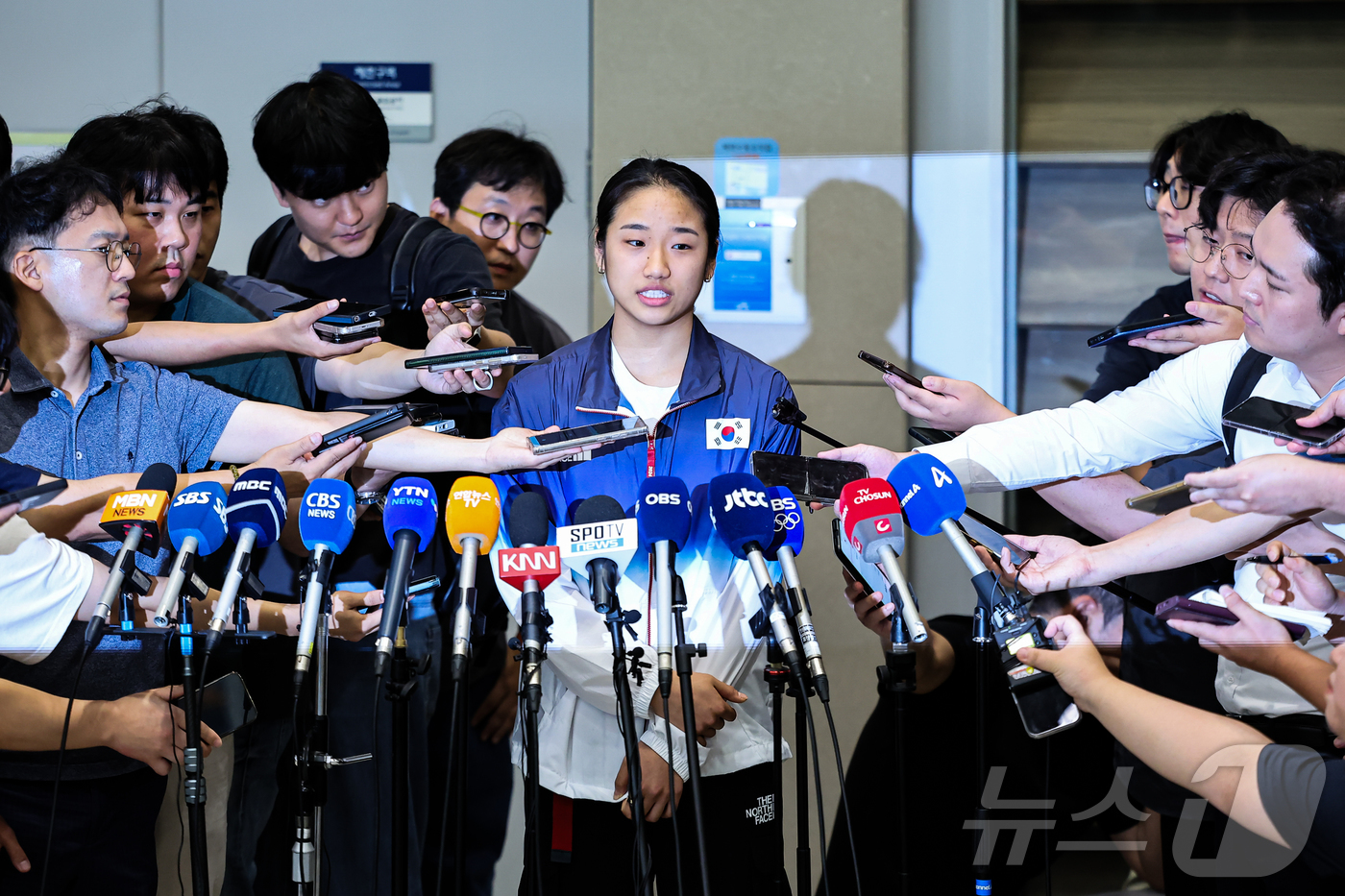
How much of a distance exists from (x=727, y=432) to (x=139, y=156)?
131cm

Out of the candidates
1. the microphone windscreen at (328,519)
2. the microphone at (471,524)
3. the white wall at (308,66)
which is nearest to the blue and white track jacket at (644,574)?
the microphone at (471,524)

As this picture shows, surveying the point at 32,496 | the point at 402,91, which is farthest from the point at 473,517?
the point at 402,91

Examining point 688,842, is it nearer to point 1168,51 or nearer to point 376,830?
point 376,830

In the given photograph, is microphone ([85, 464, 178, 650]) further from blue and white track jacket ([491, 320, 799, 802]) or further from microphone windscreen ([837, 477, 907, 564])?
microphone windscreen ([837, 477, 907, 564])

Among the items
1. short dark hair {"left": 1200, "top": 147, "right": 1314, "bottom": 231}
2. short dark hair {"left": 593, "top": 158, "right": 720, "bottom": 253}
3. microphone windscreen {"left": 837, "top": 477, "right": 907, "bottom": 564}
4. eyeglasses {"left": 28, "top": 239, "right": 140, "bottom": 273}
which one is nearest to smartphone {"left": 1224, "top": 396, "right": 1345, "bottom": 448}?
short dark hair {"left": 1200, "top": 147, "right": 1314, "bottom": 231}

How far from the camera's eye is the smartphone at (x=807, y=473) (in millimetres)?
1762

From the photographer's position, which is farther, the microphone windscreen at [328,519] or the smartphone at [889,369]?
the smartphone at [889,369]

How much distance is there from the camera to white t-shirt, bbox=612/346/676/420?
2.03 metres

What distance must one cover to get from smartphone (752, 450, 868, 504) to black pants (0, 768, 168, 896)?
39.1 inches

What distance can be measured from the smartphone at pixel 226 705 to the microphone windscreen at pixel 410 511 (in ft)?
1.23

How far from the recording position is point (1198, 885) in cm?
168

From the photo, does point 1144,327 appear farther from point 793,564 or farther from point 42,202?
point 42,202

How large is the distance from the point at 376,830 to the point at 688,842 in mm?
481

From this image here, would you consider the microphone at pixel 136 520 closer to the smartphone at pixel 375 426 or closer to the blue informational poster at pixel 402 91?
→ the smartphone at pixel 375 426
